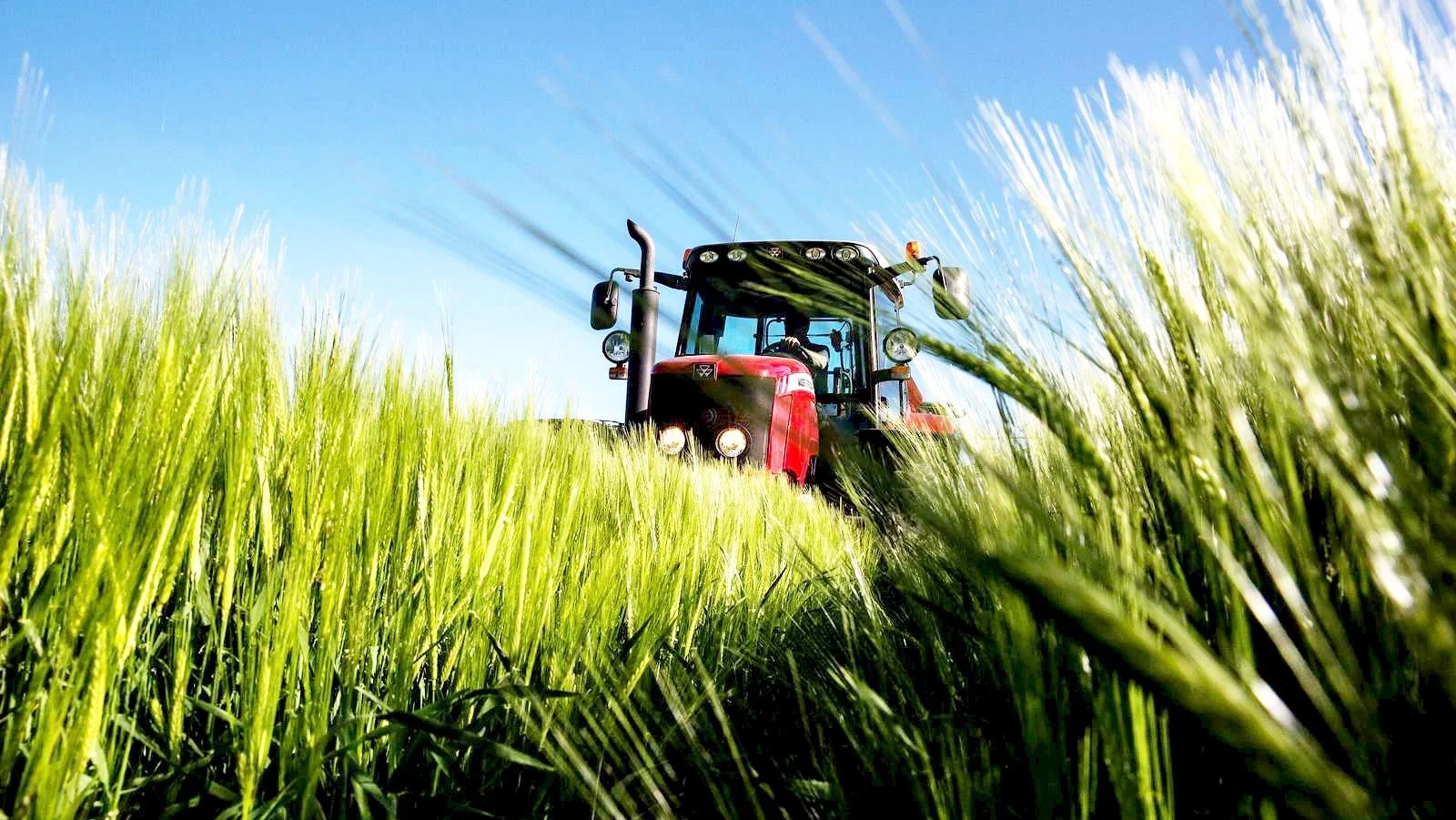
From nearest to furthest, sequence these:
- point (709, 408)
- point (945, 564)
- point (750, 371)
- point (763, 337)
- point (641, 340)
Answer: point (945, 564), point (641, 340), point (750, 371), point (709, 408), point (763, 337)

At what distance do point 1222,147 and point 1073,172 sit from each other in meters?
0.10

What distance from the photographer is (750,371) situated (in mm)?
4523

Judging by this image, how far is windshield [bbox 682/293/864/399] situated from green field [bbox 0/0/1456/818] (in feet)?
11.1

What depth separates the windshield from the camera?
5.05 m

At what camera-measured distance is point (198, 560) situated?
1134 millimetres

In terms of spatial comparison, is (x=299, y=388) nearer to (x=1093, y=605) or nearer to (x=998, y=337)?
(x=998, y=337)

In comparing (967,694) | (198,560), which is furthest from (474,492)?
(967,694)

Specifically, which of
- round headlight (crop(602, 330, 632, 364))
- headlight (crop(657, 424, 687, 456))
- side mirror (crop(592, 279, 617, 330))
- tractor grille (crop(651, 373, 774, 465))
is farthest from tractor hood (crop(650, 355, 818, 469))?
side mirror (crop(592, 279, 617, 330))

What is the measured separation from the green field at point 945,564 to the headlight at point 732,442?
9.28 ft

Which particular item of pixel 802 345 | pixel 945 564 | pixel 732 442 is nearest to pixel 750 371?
pixel 732 442

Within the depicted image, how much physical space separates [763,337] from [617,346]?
958 millimetres

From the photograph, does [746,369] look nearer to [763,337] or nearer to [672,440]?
[672,440]

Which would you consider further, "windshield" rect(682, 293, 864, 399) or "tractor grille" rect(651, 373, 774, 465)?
"windshield" rect(682, 293, 864, 399)

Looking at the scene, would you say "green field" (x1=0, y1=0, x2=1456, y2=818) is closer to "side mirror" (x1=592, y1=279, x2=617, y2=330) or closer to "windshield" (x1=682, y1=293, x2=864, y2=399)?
"side mirror" (x1=592, y1=279, x2=617, y2=330)
